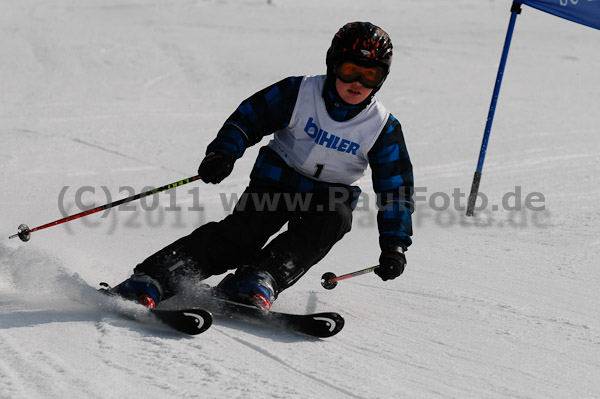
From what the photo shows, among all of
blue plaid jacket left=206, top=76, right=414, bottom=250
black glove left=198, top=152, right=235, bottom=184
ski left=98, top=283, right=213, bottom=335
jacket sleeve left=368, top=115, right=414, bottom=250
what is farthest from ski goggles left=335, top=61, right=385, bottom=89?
ski left=98, top=283, right=213, bottom=335

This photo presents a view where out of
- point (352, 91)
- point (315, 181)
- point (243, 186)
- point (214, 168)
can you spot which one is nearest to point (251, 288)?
point (214, 168)

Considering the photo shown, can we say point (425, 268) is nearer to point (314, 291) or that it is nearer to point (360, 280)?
point (360, 280)

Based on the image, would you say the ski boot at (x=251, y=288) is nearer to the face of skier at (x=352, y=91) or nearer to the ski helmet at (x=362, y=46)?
the face of skier at (x=352, y=91)

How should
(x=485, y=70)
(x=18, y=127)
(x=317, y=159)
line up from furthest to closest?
(x=485, y=70)
(x=18, y=127)
(x=317, y=159)

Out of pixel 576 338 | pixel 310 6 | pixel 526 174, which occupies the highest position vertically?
pixel 310 6

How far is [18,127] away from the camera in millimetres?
7508

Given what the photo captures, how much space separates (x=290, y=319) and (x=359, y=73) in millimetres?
1176

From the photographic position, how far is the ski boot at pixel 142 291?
10.5ft

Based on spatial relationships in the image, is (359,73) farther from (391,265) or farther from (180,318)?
(180,318)

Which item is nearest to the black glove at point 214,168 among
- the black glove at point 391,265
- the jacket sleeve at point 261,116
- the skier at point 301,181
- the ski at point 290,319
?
the skier at point 301,181

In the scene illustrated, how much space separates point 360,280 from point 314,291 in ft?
1.17

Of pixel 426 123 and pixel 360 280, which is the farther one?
pixel 426 123

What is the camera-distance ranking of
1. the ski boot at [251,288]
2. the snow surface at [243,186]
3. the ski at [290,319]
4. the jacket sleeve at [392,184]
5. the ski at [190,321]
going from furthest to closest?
the jacket sleeve at [392,184] < the ski boot at [251,288] < the ski at [290,319] < the ski at [190,321] < the snow surface at [243,186]

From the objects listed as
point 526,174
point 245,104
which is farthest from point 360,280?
point 526,174
